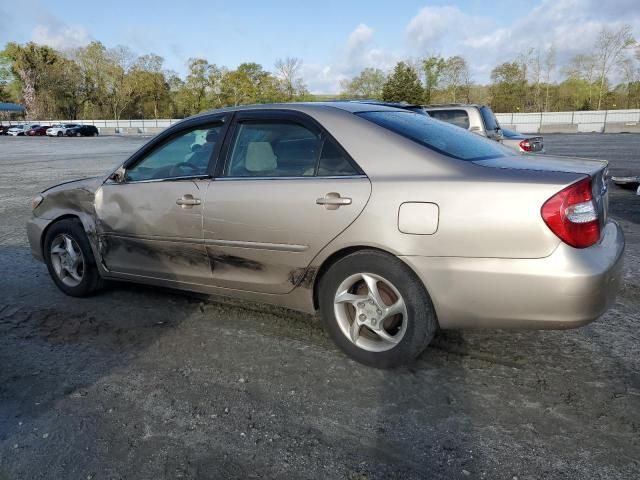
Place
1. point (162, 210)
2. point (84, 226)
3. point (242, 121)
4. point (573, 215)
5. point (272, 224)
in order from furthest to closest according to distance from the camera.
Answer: point (84, 226) → point (162, 210) → point (242, 121) → point (272, 224) → point (573, 215)

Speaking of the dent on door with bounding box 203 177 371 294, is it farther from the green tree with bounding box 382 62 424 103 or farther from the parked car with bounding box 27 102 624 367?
the green tree with bounding box 382 62 424 103

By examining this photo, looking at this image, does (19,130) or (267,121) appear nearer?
(267,121)

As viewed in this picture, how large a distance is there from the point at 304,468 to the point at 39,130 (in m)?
64.3

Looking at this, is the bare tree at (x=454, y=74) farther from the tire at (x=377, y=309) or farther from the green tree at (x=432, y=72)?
the tire at (x=377, y=309)

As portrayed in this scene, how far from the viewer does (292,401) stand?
283 centimetres

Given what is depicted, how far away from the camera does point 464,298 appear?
9.20ft

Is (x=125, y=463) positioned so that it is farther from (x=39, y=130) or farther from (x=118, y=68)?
(x=118, y=68)

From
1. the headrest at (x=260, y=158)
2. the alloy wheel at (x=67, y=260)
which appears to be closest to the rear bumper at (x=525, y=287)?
the headrest at (x=260, y=158)

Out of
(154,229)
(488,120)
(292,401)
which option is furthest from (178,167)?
(488,120)

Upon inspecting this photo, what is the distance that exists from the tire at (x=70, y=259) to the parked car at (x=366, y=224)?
225 millimetres

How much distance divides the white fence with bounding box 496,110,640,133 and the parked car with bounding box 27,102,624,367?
4635 cm

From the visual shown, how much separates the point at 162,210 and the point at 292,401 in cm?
183

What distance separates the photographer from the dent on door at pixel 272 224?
3098mm

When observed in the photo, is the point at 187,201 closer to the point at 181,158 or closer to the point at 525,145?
the point at 181,158
